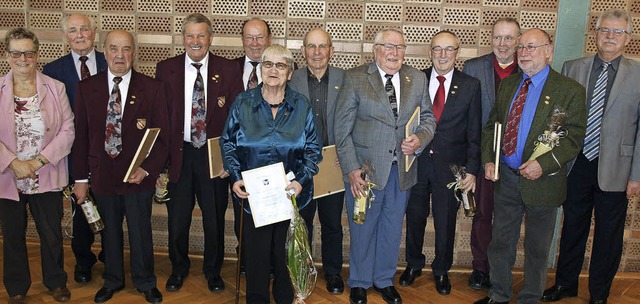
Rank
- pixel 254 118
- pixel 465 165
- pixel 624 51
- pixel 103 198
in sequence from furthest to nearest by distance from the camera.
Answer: pixel 624 51 < pixel 465 165 < pixel 103 198 < pixel 254 118

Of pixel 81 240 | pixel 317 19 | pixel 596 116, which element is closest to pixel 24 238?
pixel 81 240

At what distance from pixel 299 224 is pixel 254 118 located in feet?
2.20

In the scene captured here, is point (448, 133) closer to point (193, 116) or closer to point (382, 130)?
point (382, 130)

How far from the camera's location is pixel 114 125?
3.36 meters

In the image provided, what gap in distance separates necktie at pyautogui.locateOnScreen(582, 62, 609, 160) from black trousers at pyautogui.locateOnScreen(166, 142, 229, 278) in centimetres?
255

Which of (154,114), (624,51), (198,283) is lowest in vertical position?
(198,283)

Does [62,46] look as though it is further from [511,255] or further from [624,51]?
[624,51]

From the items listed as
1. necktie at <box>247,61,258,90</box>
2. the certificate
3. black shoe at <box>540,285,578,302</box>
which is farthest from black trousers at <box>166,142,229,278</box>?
black shoe at <box>540,285,578,302</box>

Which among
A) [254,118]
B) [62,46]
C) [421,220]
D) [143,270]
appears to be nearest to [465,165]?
[421,220]

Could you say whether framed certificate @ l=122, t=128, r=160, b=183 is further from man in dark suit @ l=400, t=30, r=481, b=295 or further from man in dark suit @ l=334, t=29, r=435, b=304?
man in dark suit @ l=400, t=30, r=481, b=295

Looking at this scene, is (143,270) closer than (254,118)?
No

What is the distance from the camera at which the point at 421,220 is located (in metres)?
3.92

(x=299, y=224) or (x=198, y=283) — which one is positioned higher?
(x=299, y=224)

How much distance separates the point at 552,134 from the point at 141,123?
8.43ft
